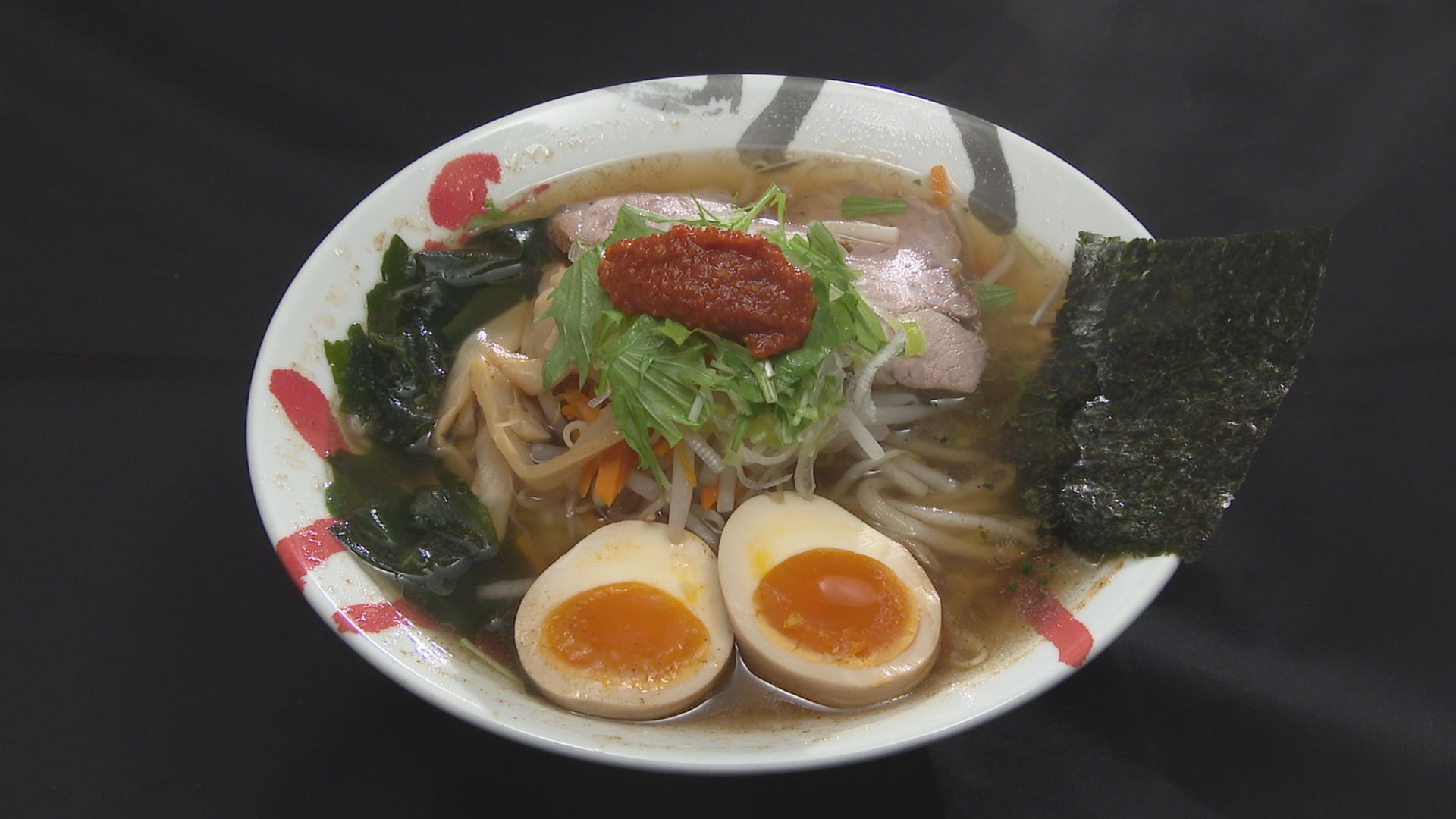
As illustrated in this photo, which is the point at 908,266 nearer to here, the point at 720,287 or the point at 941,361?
the point at 941,361

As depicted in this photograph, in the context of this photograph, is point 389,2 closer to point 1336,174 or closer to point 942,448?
point 942,448

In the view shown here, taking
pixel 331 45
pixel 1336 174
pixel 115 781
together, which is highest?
pixel 331 45

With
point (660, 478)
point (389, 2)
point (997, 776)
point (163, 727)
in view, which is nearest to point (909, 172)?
point (660, 478)

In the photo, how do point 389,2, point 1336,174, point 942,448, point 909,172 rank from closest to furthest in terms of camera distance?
point 942,448 < point 909,172 < point 1336,174 < point 389,2

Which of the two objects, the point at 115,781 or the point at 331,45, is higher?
the point at 331,45

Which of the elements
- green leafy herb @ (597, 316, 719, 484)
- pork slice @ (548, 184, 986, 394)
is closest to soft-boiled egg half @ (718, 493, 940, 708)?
green leafy herb @ (597, 316, 719, 484)

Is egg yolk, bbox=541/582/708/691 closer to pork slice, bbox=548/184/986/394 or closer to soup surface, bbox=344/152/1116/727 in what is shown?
soup surface, bbox=344/152/1116/727

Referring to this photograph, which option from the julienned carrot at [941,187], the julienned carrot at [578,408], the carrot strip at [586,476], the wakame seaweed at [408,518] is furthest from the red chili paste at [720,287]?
the julienned carrot at [941,187]
